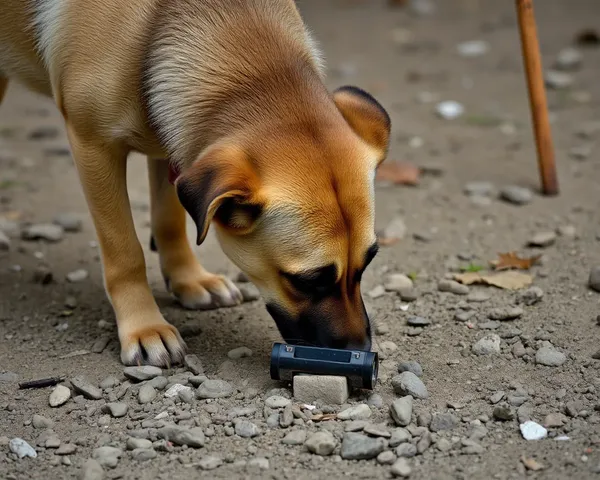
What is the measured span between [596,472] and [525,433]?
0.31 meters

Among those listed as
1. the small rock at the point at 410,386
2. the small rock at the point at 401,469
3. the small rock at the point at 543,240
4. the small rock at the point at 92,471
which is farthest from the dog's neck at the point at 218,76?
the small rock at the point at 543,240

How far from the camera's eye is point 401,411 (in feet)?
10.4

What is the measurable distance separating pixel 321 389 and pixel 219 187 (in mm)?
859

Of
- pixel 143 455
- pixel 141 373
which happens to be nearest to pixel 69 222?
pixel 141 373

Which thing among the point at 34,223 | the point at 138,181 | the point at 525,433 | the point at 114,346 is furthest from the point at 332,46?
the point at 525,433

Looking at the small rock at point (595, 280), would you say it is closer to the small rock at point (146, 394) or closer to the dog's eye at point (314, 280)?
the dog's eye at point (314, 280)

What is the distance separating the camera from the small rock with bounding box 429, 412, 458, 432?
3152 mm

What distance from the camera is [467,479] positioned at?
9.41 ft

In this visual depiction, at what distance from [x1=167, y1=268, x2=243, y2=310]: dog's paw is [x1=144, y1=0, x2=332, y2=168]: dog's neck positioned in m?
0.99

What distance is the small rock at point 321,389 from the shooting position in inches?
130

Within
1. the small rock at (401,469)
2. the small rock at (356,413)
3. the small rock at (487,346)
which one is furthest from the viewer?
the small rock at (487,346)

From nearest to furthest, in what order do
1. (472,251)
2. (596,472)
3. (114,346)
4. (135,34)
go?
(596,472), (135,34), (114,346), (472,251)

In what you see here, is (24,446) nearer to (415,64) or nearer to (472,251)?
(472,251)

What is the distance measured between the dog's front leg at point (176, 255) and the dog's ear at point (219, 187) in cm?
118
